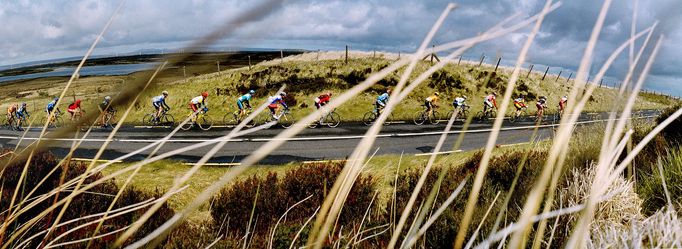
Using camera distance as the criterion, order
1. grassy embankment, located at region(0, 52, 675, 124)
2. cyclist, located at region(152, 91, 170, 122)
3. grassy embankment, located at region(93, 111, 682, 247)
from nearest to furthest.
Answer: grassy embankment, located at region(93, 111, 682, 247)
cyclist, located at region(152, 91, 170, 122)
grassy embankment, located at region(0, 52, 675, 124)

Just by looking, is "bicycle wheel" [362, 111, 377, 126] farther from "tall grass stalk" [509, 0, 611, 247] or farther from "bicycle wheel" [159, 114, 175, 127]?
"tall grass stalk" [509, 0, 611, 247]

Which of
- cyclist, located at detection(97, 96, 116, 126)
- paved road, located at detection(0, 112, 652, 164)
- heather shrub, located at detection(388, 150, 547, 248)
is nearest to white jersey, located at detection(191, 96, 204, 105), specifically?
paved road, located at detection(0, 112, 652, 164)

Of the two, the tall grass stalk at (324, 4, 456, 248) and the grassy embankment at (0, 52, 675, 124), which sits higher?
the tall grass stalk at (324, 4, 456, 248)

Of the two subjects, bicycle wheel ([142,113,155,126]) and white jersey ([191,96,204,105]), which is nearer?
white jersey ([191,96,204,105])

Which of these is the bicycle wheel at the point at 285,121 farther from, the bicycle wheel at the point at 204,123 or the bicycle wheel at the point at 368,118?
the bicycle wheel at the point at 368,118

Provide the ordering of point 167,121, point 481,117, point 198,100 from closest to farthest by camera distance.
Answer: point 198,100 < point 167,121 < point 481,117

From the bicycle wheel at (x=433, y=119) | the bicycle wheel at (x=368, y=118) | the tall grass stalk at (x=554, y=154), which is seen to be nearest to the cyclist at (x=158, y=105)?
the bicycle wheel at (x=368, y=118)

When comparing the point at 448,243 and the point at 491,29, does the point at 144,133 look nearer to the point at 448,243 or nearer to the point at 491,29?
the point at 448,243

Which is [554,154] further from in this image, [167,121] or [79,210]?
[167,121]

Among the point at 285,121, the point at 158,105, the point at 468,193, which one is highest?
the point at 468,193

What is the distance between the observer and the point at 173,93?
101 feet

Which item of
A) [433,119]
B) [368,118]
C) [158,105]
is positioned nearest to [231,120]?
[158,105]

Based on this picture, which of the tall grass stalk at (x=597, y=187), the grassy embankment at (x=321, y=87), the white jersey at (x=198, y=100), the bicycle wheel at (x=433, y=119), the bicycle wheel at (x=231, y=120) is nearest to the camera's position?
the tall grass stalk at (x=597, y=187)

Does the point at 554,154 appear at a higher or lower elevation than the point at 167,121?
higher
